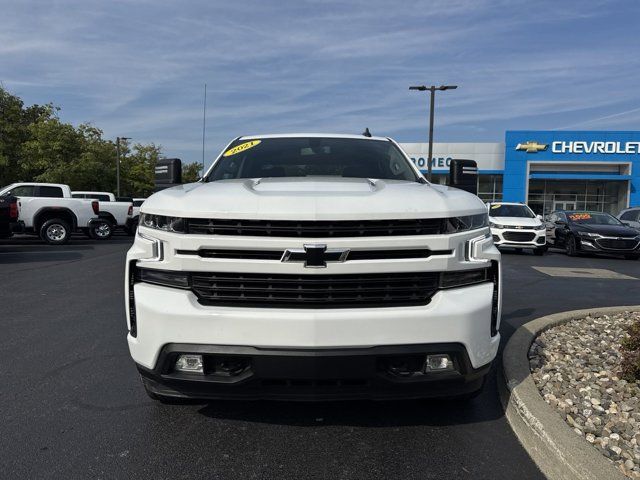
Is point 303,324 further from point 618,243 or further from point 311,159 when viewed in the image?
point 618,243

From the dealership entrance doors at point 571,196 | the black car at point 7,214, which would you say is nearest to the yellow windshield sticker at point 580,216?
the black car at point 7,214

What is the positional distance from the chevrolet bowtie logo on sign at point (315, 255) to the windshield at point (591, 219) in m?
15.4

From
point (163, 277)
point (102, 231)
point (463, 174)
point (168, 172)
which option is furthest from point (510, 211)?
point (163, 277)

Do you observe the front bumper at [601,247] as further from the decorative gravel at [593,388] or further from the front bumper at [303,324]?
the front bumper at [303,324]

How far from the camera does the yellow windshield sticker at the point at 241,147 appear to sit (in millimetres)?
4594

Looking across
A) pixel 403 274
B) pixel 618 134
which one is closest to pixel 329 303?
pixel 403 274

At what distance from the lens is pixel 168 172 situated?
4438 millimetres

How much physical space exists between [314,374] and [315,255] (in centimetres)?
59

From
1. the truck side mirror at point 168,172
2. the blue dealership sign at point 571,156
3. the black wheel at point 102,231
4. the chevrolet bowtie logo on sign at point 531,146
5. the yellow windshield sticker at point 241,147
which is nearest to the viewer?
the truck side mirror at point 168,172

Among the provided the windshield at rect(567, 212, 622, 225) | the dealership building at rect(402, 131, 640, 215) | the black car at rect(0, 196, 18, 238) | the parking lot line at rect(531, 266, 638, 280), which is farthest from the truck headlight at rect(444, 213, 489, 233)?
the dealership building at rect(402, 131, 640, 215)

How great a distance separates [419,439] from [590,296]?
5.98 meters

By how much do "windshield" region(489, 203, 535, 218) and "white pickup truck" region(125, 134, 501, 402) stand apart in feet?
45.2

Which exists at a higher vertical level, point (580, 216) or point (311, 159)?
point (311, 159)

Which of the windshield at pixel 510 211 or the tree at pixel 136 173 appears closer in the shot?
the windshield at pixel 510 211
